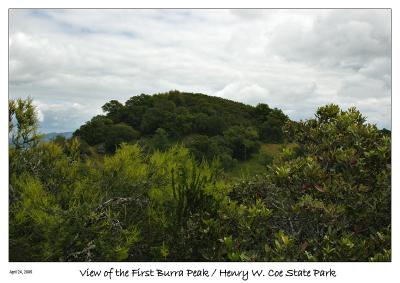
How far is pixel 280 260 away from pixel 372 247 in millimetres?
1055

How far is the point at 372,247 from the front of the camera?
492cm

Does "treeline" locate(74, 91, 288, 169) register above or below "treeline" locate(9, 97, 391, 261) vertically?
above

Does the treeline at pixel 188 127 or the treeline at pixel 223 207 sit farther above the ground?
the treeline at pixel 188 127

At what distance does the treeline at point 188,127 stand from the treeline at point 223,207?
40398 mm

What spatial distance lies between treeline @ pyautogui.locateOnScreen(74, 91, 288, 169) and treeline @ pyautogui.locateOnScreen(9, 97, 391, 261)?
40398 mm

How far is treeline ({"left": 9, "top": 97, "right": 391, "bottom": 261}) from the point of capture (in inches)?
196

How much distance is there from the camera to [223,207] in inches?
212

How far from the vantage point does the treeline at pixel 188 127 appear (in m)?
55.7

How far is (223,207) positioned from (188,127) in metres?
65.0

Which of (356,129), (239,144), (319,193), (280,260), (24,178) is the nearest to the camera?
(280,260)
